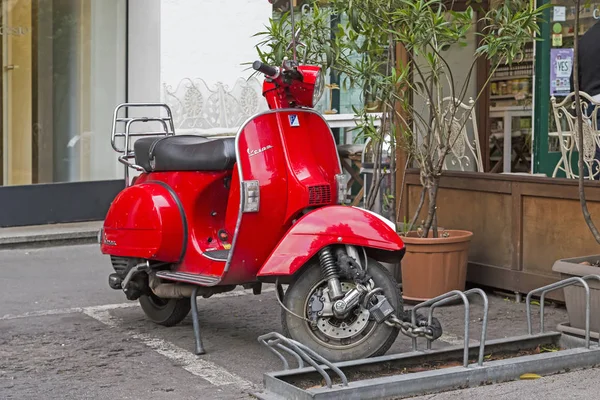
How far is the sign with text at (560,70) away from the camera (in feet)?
29.9

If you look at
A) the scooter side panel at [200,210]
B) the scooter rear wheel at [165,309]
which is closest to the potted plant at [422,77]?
the scooter side panel at [200,210]

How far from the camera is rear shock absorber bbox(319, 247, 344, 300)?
5.19 m

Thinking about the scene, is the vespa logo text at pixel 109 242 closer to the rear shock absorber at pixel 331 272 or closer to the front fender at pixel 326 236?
the front fender at pixel 326 236

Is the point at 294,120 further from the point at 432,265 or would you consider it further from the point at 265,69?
the point at 432,265

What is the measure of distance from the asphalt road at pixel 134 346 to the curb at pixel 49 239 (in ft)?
3.36

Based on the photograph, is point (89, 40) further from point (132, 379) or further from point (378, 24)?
point (132, 379)

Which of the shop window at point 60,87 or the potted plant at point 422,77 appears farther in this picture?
the shop window at point 60,87

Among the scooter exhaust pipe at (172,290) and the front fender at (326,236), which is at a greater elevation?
the front fender at (326,236)

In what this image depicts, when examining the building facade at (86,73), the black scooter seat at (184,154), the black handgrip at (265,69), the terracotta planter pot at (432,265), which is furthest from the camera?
the building facade at (86,73)

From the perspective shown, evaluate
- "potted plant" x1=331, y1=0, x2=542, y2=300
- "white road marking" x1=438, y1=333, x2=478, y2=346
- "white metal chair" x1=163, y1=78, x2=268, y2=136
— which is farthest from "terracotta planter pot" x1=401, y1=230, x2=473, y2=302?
"white metal chair" x1=163, y1=78, x2=268, y2=136

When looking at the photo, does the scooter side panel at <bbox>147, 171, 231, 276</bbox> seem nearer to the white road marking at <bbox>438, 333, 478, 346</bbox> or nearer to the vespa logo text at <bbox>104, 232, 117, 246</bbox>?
the vespa logo text at <bbox>104, 232, 117, 246</bbox>

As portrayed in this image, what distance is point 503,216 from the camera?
7.38m

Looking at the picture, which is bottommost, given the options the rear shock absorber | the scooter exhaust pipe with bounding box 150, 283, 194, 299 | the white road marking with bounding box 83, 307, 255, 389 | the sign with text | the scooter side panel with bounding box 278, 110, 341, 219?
the white road marking with bounding box 83, 307, 255, 389

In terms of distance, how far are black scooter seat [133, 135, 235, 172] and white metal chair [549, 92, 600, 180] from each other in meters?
2.75
